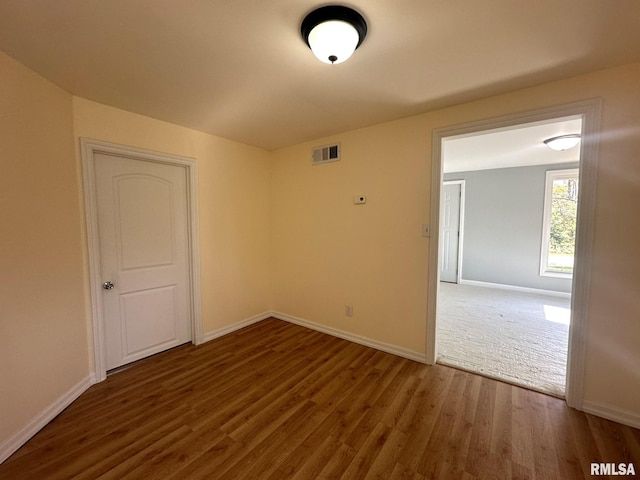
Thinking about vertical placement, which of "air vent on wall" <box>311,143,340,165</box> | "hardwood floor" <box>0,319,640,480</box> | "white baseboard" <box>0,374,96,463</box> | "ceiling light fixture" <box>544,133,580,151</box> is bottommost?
"hardwood floor" <box>0,319,640,480</box>

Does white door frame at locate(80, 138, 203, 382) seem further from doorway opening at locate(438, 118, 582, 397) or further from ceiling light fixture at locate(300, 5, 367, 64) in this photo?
doorway opening at locate(438, 118, 582, 397)

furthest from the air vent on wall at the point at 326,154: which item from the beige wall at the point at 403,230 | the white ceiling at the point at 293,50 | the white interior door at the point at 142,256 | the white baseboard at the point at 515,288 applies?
the white baseboard at the point at 515,288

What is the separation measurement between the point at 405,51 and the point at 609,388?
264 cm

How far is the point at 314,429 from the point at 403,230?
1.85 metres

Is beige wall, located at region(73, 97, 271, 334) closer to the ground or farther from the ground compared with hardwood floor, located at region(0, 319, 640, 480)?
farther from the ground

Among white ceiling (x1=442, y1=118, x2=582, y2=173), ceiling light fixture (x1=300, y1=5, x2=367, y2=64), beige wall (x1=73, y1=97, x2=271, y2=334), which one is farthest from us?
white ceiling (x1=442, y1=118, x2=582, y2=173)

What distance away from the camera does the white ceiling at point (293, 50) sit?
1.27 m

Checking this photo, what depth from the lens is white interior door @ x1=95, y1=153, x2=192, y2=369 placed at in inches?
93.4

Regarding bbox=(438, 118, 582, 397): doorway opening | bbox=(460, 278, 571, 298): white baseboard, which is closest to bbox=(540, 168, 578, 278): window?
bbox=(438, 118, 582, 397): doorway opening

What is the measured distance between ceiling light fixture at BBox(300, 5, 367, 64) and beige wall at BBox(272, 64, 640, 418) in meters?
1.38

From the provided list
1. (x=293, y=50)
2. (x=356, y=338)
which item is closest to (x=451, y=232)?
(x=356, y=338)

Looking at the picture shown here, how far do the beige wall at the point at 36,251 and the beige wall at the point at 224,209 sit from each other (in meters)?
0.45

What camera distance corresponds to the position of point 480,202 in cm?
548

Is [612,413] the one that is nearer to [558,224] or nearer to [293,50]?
[293,50]
